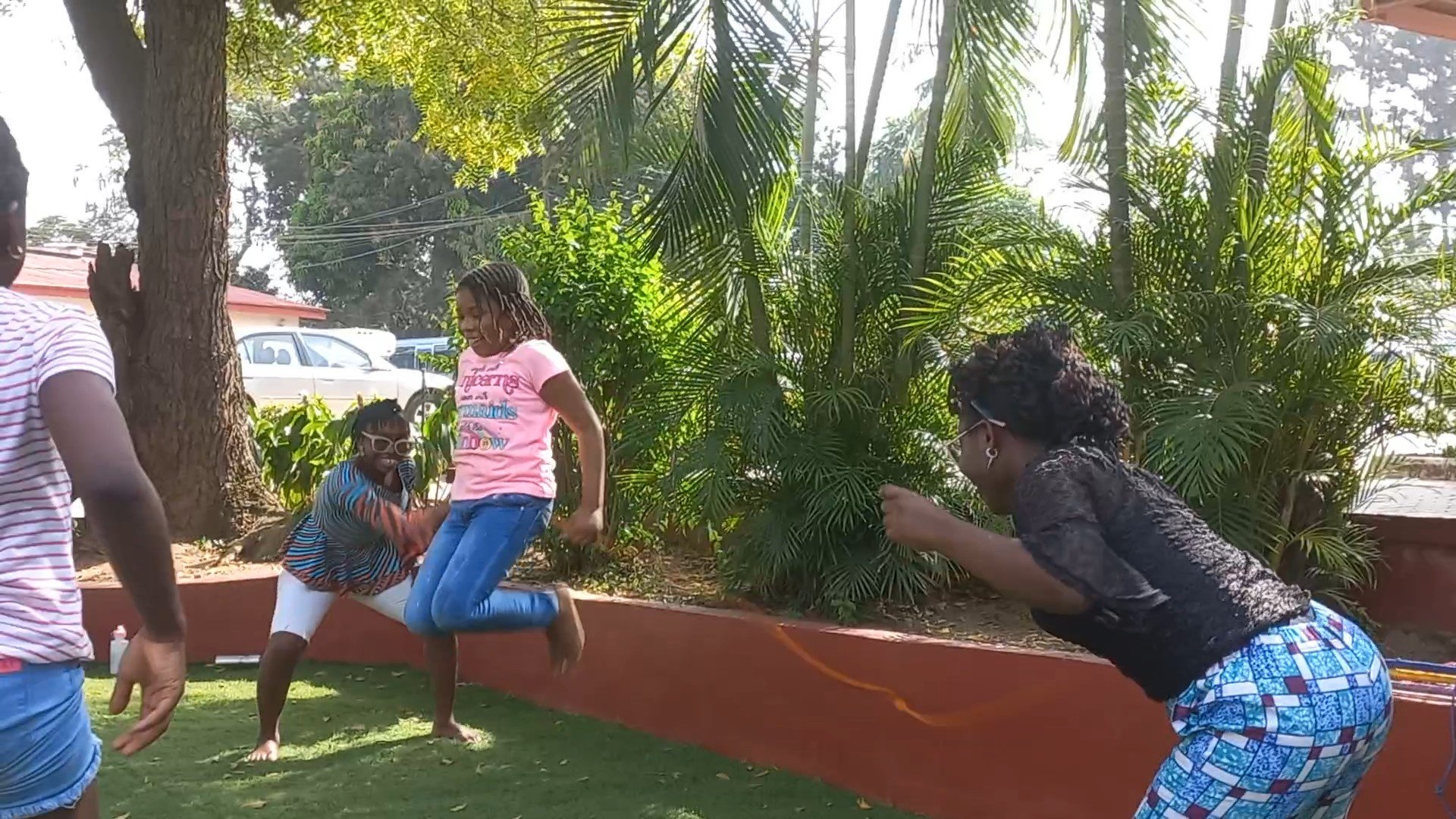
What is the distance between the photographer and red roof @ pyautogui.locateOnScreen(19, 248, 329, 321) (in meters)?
23.1

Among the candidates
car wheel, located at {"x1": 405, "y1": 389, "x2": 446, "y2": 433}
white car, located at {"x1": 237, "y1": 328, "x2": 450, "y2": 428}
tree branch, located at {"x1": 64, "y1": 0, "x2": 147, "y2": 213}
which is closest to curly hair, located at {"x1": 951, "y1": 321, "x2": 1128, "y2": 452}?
car wheel, located at {"x1": 405, "y1": 389, "x2": 446, "y2": 433}

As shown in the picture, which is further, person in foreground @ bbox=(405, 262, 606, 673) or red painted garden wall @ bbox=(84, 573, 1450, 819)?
person in foreground @ bbox=(405, 262, 606, 673)

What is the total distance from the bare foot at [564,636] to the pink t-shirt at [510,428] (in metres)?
0.44

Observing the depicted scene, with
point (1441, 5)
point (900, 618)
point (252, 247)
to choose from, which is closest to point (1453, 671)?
point (900, 618)

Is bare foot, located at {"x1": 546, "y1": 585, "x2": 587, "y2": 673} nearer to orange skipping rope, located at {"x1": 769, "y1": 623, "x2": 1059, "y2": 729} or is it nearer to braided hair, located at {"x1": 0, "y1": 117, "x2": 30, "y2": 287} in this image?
orange skipping rope, located at {"x1": 769, "y1": 623, "x2": 1059, "y2": 729}

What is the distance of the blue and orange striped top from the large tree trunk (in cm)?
394

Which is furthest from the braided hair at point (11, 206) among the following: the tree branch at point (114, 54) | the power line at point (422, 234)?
the power line at point (422, 234)

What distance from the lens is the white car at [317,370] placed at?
1783cm

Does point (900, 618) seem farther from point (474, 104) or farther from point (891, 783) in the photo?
point (474, 104)

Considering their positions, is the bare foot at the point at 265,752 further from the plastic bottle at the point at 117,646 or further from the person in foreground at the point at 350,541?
the plastic bottle at the point at 117,646

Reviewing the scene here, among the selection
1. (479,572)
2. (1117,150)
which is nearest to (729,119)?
(1117,150)

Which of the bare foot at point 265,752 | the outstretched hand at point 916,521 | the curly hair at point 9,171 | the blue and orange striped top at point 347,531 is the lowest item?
the bare foot at point 265,752

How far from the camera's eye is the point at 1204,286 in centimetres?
547

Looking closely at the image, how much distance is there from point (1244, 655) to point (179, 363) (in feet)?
26.4
